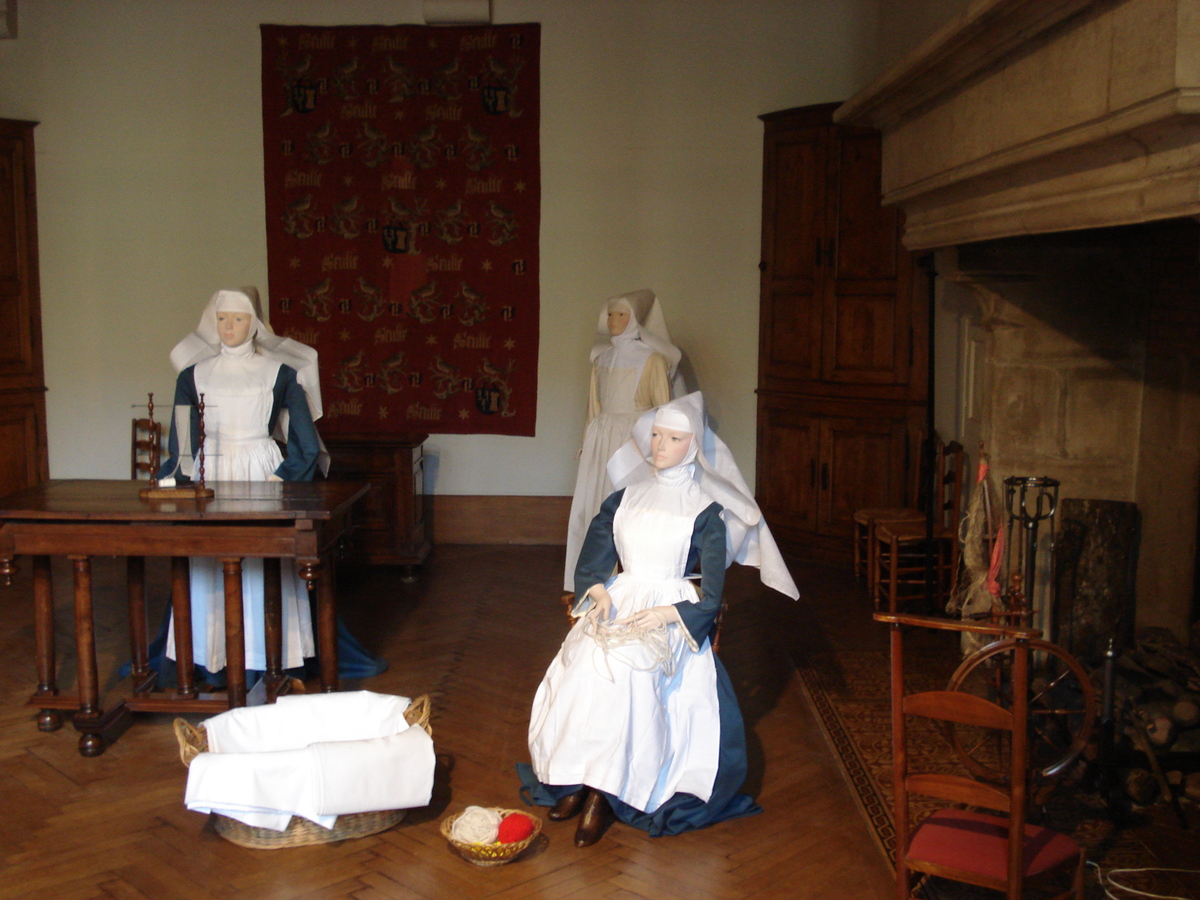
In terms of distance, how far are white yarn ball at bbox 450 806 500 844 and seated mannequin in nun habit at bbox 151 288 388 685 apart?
1.64 meters

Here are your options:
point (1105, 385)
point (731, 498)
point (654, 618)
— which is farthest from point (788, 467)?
point (654, 618)

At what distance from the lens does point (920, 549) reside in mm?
6012

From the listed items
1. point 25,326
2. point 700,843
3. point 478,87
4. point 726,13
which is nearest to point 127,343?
point 25,326

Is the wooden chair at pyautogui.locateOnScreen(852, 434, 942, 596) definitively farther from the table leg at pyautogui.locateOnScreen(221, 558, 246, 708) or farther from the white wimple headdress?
the table leg at pyautogui.locateOnScreen(221, 558, 246, 708)

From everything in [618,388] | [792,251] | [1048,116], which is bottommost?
[618,388]

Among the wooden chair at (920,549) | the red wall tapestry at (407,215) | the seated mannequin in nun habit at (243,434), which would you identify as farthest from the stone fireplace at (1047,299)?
the red wall tapestry at (407,215)

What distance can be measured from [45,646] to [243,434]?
3.66 feet

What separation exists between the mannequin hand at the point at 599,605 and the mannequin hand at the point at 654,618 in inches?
4.7

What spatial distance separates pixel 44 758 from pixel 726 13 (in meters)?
5.62

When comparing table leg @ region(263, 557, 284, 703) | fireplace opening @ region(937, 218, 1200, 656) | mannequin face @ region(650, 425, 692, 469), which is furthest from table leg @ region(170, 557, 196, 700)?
fireplace opening @ region(937, 218, 1200, 656)

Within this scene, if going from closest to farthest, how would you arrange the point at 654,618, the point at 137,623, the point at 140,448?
the point at 654,618 < the point at 137,623 < the point at 140,448

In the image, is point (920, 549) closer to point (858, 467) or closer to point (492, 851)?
point (858, 467)

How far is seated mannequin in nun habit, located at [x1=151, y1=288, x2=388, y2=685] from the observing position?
187 inches

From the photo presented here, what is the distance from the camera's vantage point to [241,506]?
4156mm
